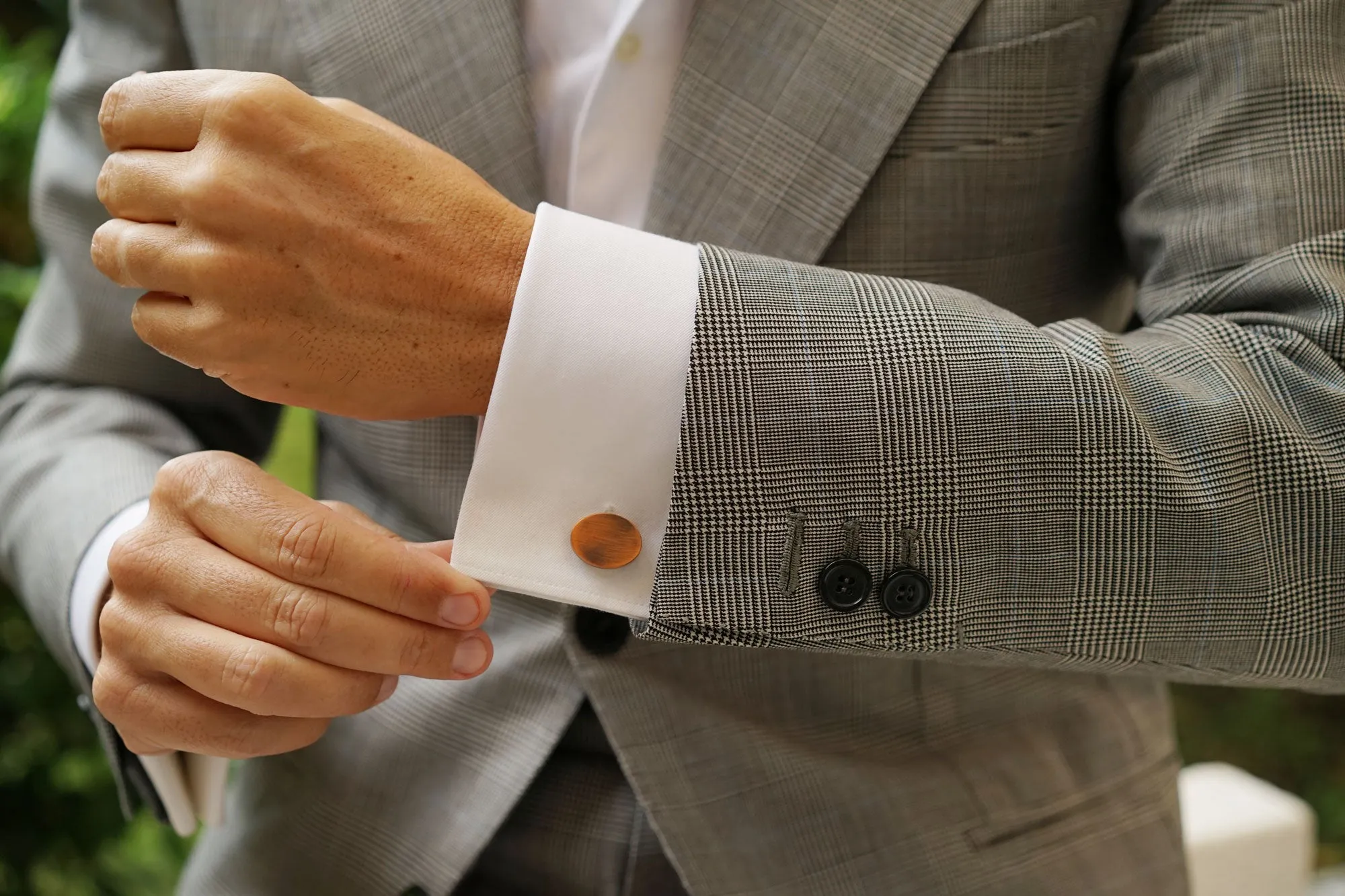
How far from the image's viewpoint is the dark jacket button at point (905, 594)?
0.53m

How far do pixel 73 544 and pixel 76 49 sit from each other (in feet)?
1.41

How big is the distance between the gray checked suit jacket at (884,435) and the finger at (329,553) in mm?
125

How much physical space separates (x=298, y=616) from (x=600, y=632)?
0.72 feet

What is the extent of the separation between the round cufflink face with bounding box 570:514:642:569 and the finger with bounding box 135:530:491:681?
→ 0.11 m

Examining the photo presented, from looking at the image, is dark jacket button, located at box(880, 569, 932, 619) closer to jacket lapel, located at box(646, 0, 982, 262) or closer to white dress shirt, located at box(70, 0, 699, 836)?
white dress shirt, located at box(70, 0, 699, 836)

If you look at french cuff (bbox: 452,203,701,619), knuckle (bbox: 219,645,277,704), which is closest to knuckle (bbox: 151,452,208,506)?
knuckle (bbox: 219,645,277,704)

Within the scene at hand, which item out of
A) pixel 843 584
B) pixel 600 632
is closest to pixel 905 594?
pixel 843 584

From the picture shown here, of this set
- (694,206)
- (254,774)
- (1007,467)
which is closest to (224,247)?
(694,206)

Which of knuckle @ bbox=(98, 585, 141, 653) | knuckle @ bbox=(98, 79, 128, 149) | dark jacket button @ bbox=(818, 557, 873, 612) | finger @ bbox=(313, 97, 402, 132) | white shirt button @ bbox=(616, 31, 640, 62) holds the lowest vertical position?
knuckle @ bbox=(98, 585, 141, 653)

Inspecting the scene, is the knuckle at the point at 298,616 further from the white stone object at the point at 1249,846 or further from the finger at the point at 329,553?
the white stone object at the point at 1249,846

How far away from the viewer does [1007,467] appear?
54 cm

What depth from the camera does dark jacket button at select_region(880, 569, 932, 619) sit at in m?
0.53

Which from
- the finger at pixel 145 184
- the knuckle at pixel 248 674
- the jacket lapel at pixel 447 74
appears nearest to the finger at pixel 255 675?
the knuckle at pixel 248 674

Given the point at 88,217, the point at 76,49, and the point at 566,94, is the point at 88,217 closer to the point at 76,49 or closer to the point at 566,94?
the point at 76,49
